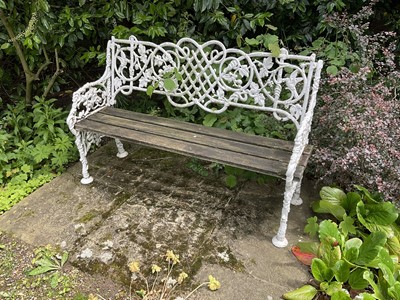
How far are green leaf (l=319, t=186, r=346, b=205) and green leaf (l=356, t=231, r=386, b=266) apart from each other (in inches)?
18.4

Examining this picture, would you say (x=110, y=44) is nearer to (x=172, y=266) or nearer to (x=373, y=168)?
(x=172, y=266)

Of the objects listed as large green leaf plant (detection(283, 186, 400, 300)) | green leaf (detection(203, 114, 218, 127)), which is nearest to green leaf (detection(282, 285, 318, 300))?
large green leaf plant (detection(283, 186, 400, 300))

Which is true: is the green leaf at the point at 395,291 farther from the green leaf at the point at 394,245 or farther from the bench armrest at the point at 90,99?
the bench armrest at the point at 90,99

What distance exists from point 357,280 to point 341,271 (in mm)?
100

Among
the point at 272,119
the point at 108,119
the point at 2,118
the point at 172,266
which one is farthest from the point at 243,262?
the point at 2,118

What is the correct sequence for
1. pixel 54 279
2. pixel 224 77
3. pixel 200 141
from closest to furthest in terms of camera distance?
pixel 54 279 < pixel 200 141 < pixel 224 77

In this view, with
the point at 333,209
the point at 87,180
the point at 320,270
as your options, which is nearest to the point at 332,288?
the point at 320,270

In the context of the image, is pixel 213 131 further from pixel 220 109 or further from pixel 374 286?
pixel 374 286

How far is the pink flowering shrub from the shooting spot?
2404mm

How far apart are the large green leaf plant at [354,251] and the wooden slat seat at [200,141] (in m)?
0.47

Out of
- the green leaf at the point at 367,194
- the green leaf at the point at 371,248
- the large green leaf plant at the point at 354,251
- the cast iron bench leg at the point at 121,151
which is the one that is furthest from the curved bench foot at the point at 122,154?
the green leaf at the point at 371,248

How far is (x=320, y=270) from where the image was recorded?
2090mm

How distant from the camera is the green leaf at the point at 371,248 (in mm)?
2060

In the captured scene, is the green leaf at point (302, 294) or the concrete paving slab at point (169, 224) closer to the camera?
the green leaf at point (302, 294)
